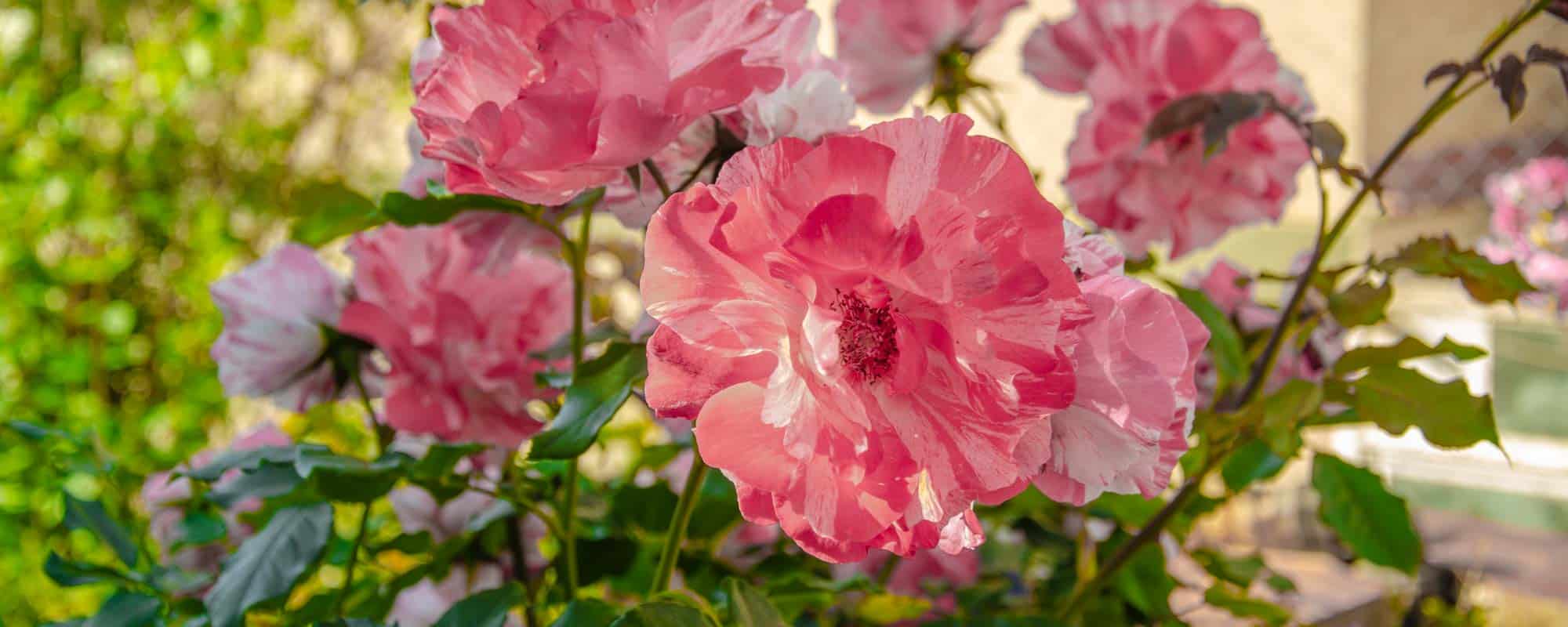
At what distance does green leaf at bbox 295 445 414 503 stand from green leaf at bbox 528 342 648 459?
0.10 meters

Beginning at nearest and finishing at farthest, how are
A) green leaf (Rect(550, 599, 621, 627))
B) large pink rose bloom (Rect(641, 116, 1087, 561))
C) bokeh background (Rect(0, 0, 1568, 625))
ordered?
1. large pink rose bloom (Rect(641, 116, 1087, 561))
2. green leaf (Rect(550, 599, 621, 627))
3. bokeh background (Rect(0, 0, 1568, 625))

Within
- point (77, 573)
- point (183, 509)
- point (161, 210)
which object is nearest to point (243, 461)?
point (77, 573)

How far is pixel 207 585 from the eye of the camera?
1.68 ft

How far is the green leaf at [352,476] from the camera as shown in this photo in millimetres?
385

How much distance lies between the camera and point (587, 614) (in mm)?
354

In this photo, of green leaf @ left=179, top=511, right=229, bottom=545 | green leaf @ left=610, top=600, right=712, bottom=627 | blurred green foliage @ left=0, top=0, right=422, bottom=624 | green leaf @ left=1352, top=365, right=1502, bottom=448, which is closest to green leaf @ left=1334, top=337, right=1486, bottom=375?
green leaf @ left=1352, top=365, right=1502, bottom=448

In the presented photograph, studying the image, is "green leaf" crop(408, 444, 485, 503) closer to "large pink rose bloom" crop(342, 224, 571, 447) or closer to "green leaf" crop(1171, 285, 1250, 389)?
"large pink rose bloom" crop(342, 224, 571, 447)

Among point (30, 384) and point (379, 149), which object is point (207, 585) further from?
point (379, 149)

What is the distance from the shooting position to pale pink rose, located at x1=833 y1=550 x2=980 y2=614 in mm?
661

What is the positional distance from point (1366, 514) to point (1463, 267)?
13cm

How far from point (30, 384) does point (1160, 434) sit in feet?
5.18

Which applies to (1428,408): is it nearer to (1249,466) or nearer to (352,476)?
(1249,466)

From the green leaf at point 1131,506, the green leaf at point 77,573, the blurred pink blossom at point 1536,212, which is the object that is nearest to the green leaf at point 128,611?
the green leaf at point 77,573

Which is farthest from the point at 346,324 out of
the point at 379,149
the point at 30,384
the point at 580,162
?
the point at 379,149
